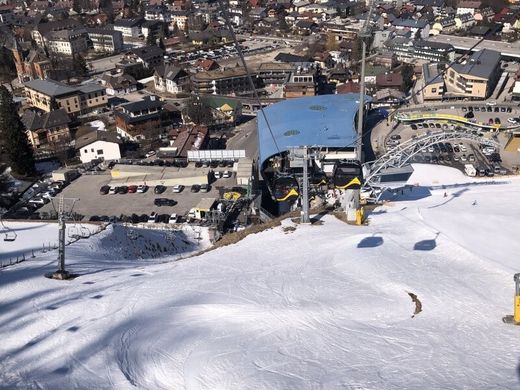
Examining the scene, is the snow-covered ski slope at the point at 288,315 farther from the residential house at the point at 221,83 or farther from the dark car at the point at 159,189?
the residential house at the point at 221,83

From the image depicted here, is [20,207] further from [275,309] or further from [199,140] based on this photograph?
[275,309]

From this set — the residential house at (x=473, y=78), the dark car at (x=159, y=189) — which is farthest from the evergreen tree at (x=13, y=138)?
the residential house at (x=473, y=78)

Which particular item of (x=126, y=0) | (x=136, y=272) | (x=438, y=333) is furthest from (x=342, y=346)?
(x=126, y=0)

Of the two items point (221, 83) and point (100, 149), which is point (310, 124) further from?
point (221, 83)

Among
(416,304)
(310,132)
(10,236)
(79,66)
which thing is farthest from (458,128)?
(79,66)

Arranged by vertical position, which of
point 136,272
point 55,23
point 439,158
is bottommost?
point 439,158

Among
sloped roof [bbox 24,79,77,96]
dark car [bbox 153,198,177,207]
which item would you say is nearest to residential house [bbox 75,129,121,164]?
dark car [bbox 153,198,177,207]

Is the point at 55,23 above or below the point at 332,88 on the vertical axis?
above
